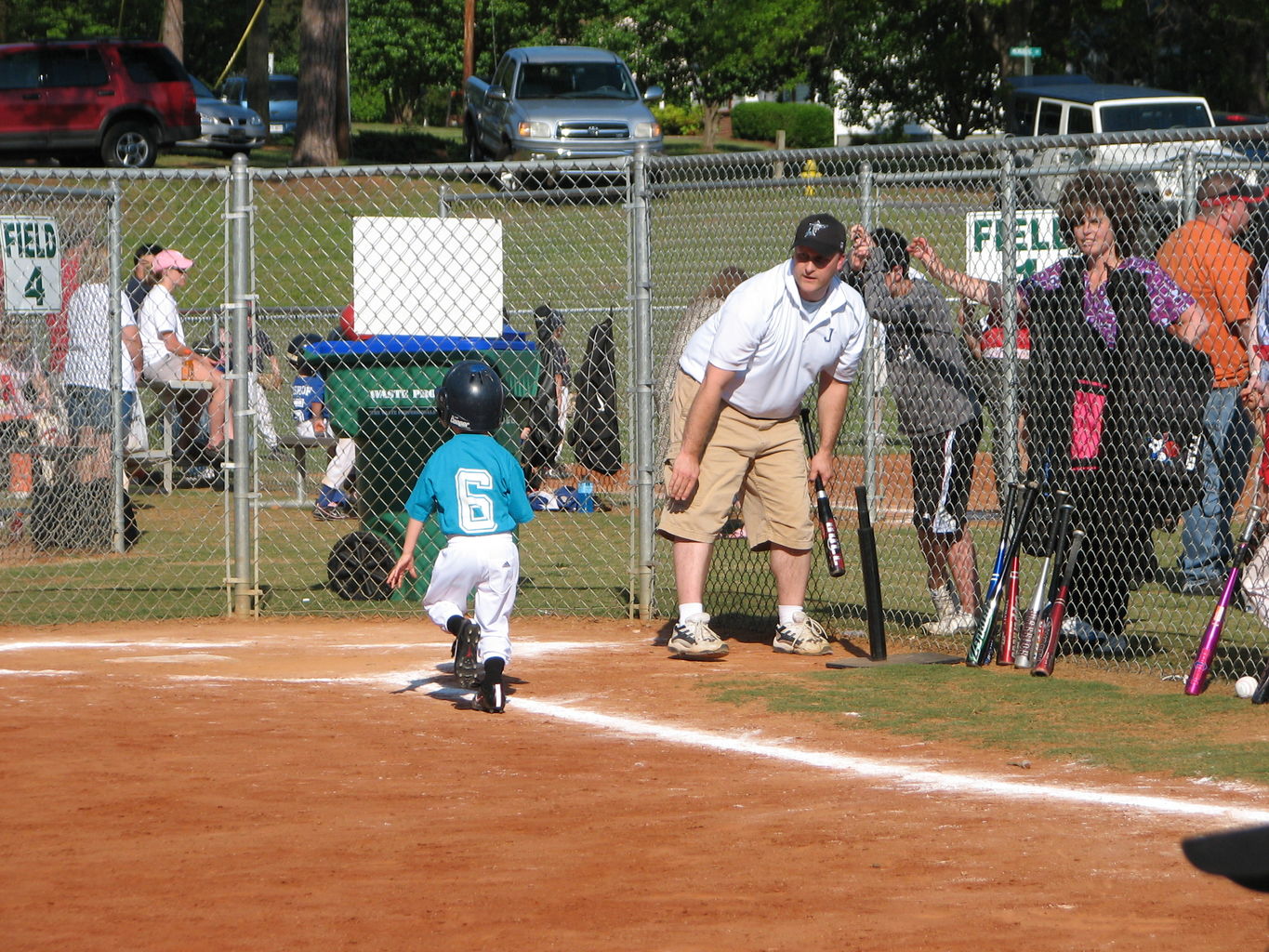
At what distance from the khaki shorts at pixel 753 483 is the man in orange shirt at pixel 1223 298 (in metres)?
1.88

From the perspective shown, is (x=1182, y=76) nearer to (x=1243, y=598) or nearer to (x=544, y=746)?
(x=1243, y=598)

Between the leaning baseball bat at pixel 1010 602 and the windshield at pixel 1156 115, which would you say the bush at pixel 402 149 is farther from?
the leaning baseball bat at pixel 1010 602

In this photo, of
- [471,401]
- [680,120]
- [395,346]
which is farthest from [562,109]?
[680,120]

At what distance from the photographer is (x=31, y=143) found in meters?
26.5

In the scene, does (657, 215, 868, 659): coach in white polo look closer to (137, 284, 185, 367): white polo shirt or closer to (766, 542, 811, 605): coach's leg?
(766, 542, 811, 605): coach's leg

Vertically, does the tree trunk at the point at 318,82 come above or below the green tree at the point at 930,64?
below

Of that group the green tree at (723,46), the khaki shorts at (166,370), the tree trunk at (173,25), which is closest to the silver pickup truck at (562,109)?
the green tree at (723,46)

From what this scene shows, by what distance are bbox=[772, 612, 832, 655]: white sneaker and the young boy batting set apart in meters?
1.68

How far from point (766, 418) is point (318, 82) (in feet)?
78.3

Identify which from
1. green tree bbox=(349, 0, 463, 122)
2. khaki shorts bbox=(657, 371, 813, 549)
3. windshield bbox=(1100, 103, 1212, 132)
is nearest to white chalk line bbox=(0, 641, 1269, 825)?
khaki shorts bbox=(657, 371, 813, 549)

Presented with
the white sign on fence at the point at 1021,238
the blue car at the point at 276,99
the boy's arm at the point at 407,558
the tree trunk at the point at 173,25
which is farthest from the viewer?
the blue car at the point at 276,99

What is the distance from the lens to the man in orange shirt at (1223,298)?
26.3 ft

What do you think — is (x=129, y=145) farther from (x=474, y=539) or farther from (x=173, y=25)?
(x=474, y=539)

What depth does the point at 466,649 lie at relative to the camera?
6703 mm
